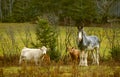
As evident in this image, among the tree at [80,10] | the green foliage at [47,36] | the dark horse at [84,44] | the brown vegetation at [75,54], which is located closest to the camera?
the dark horse at [84,44]

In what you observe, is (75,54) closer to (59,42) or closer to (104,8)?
(59,42)

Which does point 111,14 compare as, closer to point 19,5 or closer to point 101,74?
point 19,5

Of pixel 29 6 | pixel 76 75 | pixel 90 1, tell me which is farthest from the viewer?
pixel 29 6

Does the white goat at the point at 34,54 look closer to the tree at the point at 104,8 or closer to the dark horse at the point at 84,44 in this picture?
the dark horse at the point at 84,44

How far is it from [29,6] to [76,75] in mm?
45105

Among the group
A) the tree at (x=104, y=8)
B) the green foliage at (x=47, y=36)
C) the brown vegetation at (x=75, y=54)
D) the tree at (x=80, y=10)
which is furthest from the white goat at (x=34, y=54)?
the tree at (x=104, y=8)

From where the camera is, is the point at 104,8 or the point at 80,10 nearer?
the point at 80,10

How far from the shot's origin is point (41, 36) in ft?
52.8

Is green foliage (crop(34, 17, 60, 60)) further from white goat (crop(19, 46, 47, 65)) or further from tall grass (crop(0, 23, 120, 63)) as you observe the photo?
white goat (crop(19, 46, 47, 65))

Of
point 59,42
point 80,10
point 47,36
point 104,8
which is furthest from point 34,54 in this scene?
point 104,8

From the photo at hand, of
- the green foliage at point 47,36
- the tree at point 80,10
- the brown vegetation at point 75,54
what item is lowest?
the brown vegetation at point 75,54

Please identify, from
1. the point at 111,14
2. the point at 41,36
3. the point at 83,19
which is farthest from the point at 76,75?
the point at 111,14

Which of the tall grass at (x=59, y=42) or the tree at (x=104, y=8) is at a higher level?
the tree at (x=104, y=8)

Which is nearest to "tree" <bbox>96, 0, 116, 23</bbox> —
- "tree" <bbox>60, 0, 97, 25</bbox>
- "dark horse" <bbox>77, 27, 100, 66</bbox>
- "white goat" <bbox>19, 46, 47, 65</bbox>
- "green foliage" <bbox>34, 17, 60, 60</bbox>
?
"tree" <bbox>60, 0, 97, 25</bbox>
